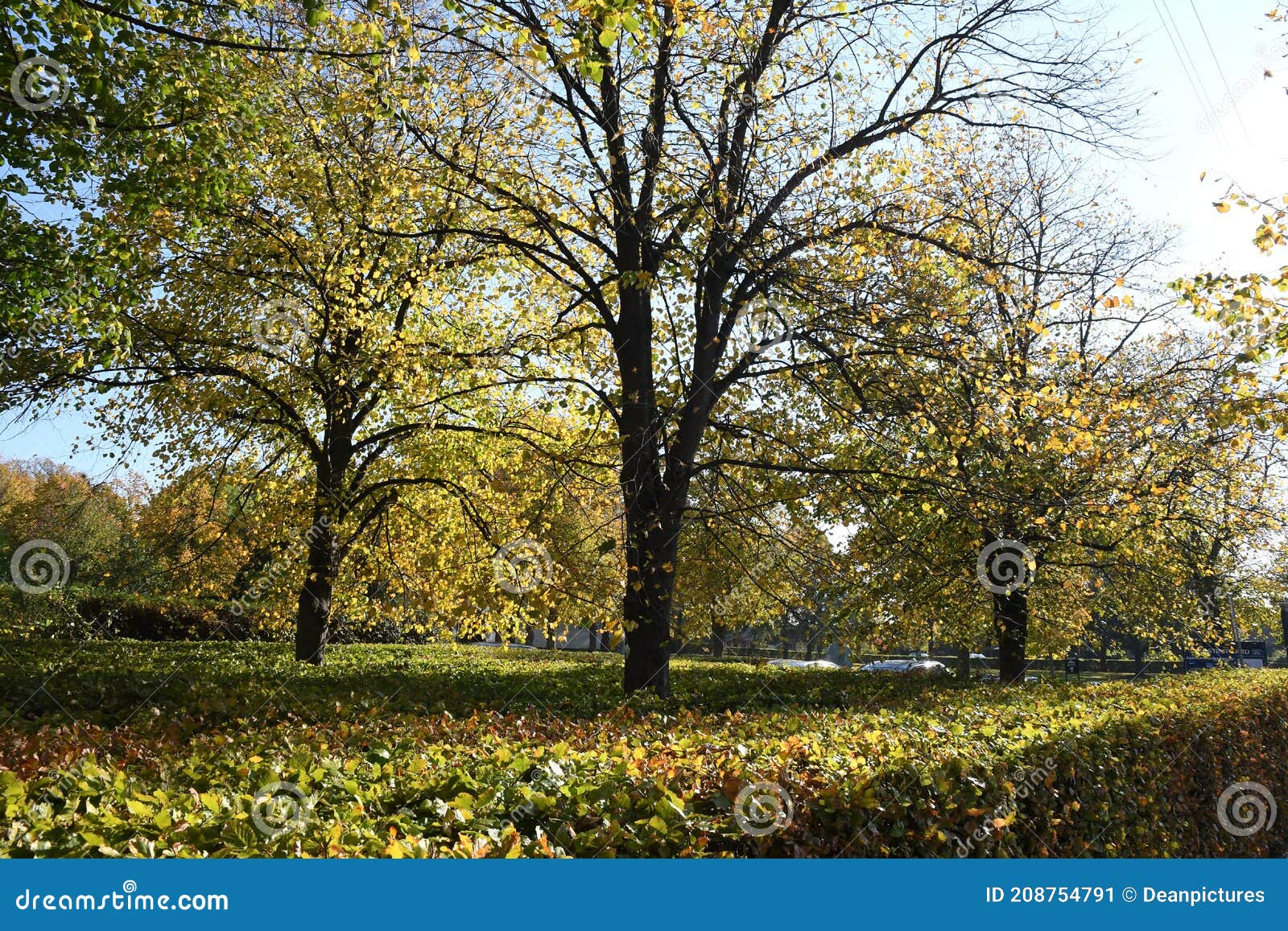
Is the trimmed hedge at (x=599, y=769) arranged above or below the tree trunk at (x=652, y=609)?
below

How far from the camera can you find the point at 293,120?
11.9m

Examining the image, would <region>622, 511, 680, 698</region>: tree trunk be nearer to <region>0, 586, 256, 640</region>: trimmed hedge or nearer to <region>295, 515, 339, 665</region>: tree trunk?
<region>295, 515, 339, 665</region>: tree trunk

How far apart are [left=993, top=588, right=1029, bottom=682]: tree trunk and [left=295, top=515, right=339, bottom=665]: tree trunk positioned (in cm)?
1166

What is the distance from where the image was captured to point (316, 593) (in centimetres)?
1527

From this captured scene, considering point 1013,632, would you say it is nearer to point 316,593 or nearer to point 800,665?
point 316,593

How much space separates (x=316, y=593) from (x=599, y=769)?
39.7ft

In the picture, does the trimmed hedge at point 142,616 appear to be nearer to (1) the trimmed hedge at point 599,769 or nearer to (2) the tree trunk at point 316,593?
(2) the tree trunk at point 316,593

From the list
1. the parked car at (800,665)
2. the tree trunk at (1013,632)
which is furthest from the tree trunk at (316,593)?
the tree trunk at (1013,632)

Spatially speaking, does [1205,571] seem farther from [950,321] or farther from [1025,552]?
[950,321]

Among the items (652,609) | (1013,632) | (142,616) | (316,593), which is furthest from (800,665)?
(652,609)

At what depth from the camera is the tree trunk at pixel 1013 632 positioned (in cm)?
1644

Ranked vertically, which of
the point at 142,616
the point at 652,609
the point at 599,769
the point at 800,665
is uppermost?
the point at 652,609

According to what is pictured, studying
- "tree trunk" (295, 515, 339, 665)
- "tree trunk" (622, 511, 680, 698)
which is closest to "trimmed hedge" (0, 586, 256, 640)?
"tree trunk" (295, 515, 339, 665)

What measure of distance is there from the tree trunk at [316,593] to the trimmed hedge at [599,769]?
3801mm
